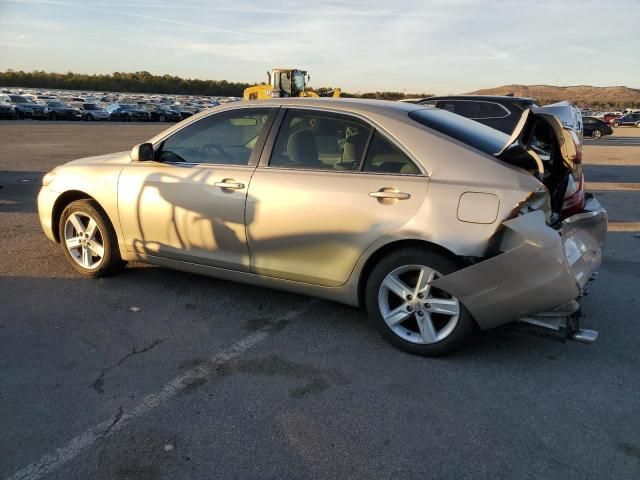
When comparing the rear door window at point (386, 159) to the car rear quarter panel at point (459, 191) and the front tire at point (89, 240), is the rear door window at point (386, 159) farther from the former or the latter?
the front tire at point (89, 240)

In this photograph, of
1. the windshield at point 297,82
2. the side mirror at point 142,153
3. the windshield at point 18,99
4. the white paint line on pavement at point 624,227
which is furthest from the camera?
the windshield at point 18,99

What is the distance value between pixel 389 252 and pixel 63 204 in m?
3.30

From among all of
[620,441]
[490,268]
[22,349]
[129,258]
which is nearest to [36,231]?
[129,258]

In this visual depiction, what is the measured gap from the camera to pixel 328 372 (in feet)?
11.2

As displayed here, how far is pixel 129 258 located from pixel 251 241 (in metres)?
1.40

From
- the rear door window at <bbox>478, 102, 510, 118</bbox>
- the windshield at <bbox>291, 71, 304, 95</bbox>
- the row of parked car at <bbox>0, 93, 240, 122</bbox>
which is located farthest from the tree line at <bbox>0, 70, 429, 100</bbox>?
the rear door window at <bbox>478, 102, 510, 118</bbox>

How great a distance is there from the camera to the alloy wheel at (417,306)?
3.54 metres

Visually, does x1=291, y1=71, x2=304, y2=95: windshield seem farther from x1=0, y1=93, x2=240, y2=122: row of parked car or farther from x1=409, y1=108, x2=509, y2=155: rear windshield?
x1=409, y1=108, x2=509, y2=155: rear windshield

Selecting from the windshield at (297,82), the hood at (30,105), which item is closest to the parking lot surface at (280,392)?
the windshield at (297,82)

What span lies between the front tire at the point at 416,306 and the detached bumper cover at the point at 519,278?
0.12m

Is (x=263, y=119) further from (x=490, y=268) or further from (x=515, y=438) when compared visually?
(x=515, y=438)

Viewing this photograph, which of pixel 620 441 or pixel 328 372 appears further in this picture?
pixel 328 372

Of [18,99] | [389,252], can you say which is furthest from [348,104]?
[18,99]

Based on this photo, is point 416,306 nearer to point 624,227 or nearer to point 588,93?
point 624,227
